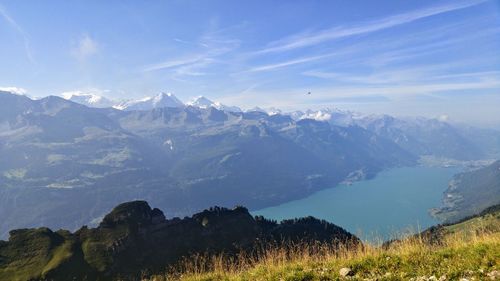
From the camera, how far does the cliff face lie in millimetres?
109188

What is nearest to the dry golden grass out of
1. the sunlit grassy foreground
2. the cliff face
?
the sunlit grassy foreground

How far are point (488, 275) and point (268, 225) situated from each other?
151453 mm

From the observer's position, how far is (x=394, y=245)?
47.0 feet

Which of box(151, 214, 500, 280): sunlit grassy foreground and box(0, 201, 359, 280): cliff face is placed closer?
box(151, 214, 500, 280): sunlit grassy foreground

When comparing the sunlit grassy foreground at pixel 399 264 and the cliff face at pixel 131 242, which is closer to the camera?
the sunlit grassy foreground at pixel 399 264

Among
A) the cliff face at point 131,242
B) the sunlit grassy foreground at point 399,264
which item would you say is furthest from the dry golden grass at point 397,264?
the cliff face at point 131,242

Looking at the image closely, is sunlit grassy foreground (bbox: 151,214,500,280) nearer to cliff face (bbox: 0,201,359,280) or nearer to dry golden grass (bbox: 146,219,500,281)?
dry golden grass (bbox: 146,219,500,281)

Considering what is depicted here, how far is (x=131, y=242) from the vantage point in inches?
4980

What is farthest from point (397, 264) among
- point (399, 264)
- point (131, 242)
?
point (131, 242)

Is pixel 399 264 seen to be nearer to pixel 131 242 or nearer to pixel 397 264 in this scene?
pixel 397 264

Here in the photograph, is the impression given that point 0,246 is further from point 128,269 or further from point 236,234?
point 236,234

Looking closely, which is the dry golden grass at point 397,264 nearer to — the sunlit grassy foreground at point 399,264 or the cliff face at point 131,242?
the sunlit grassy foreground at point 399,264

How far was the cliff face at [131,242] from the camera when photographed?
109 metres

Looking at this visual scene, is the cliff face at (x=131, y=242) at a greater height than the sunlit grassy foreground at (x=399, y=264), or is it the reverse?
the sunlit grassy foreground at (x=399, y=264)
